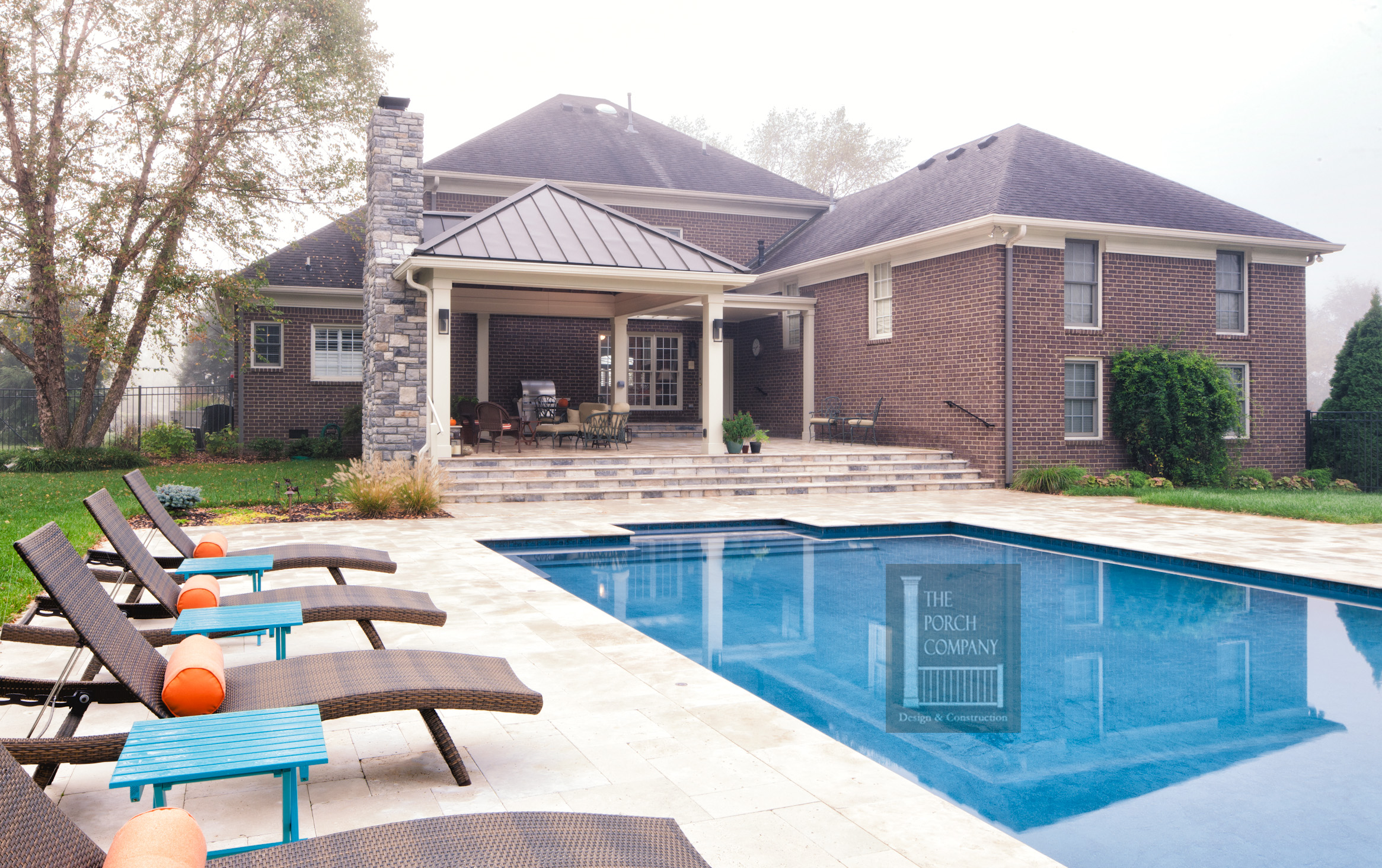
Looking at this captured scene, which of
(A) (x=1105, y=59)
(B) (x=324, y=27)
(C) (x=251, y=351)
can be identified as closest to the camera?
(B) (x=324, y=27)

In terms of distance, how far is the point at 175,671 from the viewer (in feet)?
10.0

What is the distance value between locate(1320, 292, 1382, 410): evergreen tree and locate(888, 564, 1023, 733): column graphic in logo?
12938 mm

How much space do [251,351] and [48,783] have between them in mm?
19992

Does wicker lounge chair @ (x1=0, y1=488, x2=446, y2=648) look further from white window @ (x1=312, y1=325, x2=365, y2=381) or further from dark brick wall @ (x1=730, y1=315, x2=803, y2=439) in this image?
white window @ (x1=312, y1=325, x2=365, y2=381)

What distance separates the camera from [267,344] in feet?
71.5

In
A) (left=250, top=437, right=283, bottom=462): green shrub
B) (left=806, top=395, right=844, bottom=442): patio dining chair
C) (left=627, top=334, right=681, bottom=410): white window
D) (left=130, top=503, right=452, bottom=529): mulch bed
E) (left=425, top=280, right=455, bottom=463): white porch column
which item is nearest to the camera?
(left=130, top=503, right=452, bottom=529): mulch bed

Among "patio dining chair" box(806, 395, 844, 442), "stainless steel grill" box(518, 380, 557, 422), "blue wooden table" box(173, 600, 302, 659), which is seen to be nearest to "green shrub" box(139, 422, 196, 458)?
"stainless steel grill" box(518, 380, 557, 422)

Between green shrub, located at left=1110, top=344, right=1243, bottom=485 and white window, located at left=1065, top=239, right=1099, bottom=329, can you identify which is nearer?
green shrub, located at left=1110, top=344, right=1243, bottom=485

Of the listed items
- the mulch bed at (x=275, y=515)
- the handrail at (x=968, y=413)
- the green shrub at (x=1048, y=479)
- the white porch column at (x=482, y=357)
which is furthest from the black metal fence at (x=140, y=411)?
the green shrub at (x=1048, y=479)

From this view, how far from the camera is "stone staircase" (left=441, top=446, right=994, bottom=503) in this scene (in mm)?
13352

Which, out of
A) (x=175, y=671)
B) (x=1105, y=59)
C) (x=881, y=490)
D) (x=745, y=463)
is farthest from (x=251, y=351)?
(x=1105, y=59)

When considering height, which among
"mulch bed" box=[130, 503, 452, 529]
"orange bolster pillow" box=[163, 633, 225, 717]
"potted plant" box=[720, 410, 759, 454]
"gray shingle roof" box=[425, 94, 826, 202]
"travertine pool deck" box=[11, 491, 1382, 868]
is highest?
"gray shingle roof" box=[425, 94, 826, 202]

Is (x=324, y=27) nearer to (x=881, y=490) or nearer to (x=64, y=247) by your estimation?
(x=64, y=247)

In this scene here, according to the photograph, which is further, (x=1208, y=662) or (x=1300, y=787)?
(x=1208, y=662)
